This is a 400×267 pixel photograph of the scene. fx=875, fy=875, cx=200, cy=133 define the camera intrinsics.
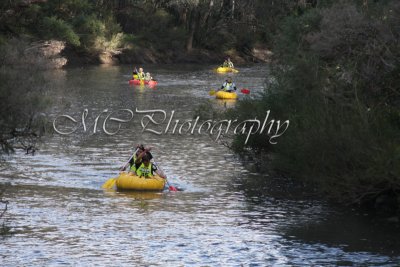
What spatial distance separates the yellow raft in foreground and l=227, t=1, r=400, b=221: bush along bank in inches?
136

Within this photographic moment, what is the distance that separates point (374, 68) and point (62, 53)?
5320cm

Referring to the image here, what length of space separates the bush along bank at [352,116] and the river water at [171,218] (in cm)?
103

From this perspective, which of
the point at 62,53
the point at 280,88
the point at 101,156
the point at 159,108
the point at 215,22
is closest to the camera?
the point at 280,88

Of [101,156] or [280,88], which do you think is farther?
[101,156]

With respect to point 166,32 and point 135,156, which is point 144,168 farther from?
point 166,32

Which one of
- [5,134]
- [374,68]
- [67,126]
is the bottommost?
[67,126]

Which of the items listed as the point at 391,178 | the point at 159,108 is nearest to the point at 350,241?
the point at 391,178

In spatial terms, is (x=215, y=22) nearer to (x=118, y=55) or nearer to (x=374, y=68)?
(x=118, y=55)

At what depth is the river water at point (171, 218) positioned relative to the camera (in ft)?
58.3

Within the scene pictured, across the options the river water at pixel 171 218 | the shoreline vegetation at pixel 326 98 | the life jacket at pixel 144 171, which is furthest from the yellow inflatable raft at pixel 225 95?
the life jacket at pixel 144 171

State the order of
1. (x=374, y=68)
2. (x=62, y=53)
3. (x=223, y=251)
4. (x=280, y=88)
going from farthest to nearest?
1. (x=62, y=53)
2. (x=280, y=88)
3. (x=374, y=68)
4. (x=223, y=251)

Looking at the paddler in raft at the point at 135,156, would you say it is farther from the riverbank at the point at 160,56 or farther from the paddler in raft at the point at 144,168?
the riverbank at the point at 160,56

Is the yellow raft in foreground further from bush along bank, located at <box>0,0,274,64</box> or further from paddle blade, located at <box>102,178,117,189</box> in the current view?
bush along bank, located at <box>0,0,274,64</box>

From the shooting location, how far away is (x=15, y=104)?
50.8 feet
